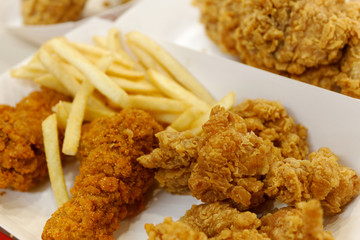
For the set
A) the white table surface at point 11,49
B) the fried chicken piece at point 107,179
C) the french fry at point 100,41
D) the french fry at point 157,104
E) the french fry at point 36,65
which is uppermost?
the french fry at point 100,41

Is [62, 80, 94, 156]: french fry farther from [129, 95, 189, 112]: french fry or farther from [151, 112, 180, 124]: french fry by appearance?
[151, 112, 180, 124]: french fry

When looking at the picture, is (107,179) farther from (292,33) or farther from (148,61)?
(292,33)

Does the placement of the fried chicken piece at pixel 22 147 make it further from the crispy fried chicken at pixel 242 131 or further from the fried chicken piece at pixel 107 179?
the crispy fried chicken at pixel 242 131

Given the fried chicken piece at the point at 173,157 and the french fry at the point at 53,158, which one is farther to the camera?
the french fry at the point at 53,158

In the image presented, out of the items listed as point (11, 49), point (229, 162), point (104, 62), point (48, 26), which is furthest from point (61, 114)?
point (11, 49)

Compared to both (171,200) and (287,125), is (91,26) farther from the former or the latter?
(287,125)

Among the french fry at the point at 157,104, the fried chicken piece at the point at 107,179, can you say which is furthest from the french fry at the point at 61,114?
the french fry at the point at 157,104

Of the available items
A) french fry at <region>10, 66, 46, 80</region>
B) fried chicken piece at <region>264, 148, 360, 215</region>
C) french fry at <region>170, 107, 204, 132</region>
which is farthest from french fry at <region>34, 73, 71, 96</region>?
fried chicken piece at <region>264, 148, 360, 215</region>
